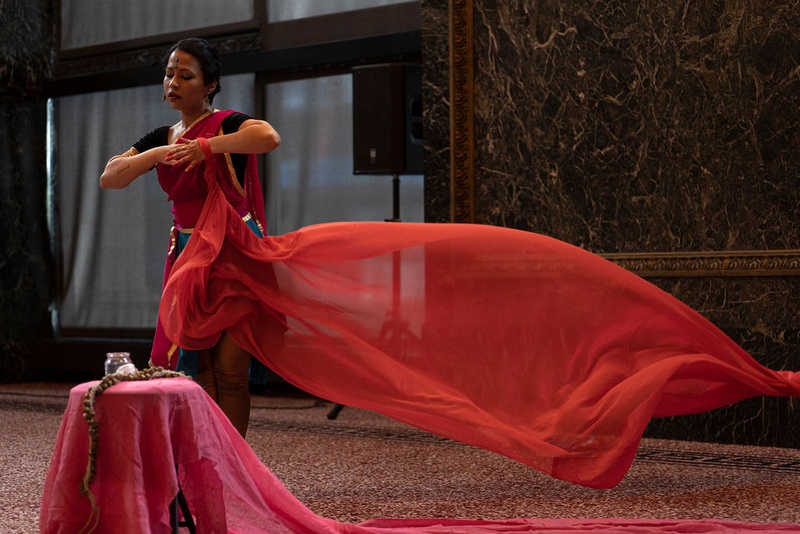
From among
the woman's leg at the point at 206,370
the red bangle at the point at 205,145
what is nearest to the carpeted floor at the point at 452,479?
the woman's leg at the point at 206,370

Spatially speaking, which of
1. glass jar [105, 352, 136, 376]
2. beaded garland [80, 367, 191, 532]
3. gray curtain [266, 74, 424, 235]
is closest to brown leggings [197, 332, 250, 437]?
glass jar [105, 352, 136, 376]

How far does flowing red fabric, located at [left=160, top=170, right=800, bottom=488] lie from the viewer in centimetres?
336

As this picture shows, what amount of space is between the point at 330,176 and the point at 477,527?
14.6 ft

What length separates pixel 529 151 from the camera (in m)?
5.54

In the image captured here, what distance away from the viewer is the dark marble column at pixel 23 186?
27.0 feet

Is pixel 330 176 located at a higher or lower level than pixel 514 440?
higher

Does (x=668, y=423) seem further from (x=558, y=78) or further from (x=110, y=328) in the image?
(x=110, y=328)

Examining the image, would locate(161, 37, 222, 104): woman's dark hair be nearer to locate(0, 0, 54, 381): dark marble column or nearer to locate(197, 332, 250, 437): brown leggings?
locate(197, 332, 250, 437): brown leggings

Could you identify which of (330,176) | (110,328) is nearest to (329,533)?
(330,176)

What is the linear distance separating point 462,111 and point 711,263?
145 centimetres

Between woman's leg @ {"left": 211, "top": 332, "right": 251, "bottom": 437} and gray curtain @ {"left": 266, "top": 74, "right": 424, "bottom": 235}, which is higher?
gray curtain @ {"left": 266, "top": 74, "right": 424, "bottom": 235}

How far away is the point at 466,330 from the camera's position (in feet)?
11.7

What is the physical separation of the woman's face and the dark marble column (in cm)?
511

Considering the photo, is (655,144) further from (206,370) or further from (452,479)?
(206,370)
